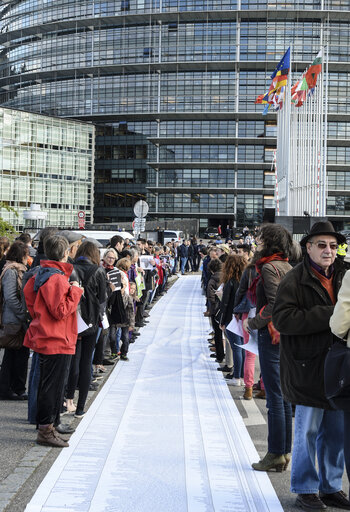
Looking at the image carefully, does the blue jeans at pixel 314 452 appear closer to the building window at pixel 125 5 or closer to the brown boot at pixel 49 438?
the brown boot at pixel 49 438

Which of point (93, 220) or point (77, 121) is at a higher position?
point (77, 121)

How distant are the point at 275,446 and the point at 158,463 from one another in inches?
40.9

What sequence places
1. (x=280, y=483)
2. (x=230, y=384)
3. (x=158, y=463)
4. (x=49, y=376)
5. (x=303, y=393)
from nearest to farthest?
1. (x=303, y=393)
2. (x=280, y=483)
3. (x=158, y=463)
4. (x=49, y=376)
5. (x=230, y=384)

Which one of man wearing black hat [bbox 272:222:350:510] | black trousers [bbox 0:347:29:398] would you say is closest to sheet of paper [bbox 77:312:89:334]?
black trousers [bbox 0:347:29:398]

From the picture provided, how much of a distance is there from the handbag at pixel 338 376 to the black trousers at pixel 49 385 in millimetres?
2840

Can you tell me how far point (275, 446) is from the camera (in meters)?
5.43

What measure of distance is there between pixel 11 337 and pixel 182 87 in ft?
238

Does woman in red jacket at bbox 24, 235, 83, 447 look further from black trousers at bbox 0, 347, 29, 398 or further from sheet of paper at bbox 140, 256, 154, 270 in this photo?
sheet of paper at bbox 140, 256, 154, 270

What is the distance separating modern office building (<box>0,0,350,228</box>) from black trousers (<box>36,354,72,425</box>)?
71872 millimetres

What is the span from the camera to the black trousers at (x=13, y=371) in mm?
7844

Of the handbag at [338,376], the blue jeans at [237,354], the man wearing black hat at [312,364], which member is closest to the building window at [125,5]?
the blue jeans at [237,354]

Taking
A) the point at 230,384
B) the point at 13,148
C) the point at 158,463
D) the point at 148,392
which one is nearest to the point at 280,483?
the point at 158,463

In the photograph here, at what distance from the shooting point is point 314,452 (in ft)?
15.3

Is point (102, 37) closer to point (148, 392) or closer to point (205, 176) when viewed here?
point (205, 176)
